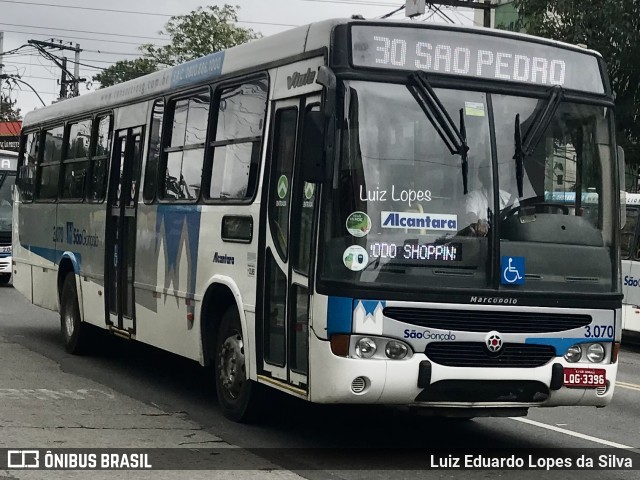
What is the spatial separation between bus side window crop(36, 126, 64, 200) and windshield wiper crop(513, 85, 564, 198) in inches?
328

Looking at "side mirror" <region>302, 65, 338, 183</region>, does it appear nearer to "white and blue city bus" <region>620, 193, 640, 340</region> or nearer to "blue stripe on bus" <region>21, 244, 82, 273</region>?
"blue stripe on bus" <region>21, 244, 82, 273</region>

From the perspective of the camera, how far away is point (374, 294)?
829 centimetres

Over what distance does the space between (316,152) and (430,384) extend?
5.73 feet

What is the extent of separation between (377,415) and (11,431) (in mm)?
3330

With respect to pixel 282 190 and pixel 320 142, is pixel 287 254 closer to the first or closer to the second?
pixel 282 190

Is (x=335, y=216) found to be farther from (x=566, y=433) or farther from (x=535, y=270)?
(x=566, y=433)

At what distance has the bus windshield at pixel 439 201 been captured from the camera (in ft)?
27.5

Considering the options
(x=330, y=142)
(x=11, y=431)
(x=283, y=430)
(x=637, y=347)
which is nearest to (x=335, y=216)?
(x=330, y=142)

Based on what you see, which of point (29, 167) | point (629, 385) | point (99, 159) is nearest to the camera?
point (99, 159)

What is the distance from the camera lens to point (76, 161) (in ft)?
49.1

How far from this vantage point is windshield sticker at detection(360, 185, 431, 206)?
331 inches

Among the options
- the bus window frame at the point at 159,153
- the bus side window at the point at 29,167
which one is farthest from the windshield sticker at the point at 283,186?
the bus side window at the point at 29,167

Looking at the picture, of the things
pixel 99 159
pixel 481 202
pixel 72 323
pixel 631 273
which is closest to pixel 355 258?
pixel 481 202

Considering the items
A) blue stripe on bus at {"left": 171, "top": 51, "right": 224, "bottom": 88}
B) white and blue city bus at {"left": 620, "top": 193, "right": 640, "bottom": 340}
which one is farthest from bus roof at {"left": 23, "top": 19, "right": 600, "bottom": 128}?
white and blue city bus at {"left": 620, "top": 193, "right": 640, "bottom": 340}
